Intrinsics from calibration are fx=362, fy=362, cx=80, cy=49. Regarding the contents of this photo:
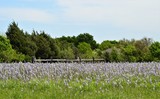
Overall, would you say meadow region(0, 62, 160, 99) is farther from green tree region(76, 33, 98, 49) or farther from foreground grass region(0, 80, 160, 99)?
green tree region(76, 33, 98, 49)

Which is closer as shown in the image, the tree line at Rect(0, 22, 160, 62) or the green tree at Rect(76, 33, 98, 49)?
the tree line at Rect(0, 22, 160, 62)

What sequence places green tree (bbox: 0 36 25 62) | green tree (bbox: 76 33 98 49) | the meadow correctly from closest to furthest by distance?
the meadow, green tree (bbox: 0 36 25 62), green tree (bbox: 76 33 98 49)

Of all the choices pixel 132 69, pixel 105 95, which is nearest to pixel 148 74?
pixel 132 69

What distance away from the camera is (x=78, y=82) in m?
10.0

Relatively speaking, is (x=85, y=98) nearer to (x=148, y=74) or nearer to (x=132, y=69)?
(x=148, y=74)

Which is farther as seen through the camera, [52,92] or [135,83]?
[135,83]

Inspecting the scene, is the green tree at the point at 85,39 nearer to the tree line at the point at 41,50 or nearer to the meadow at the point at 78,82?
the tree line at the point at 41,50

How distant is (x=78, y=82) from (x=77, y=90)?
1.08 meters

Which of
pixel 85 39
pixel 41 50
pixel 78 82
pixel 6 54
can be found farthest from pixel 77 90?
pixel 85 39

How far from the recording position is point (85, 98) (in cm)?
782

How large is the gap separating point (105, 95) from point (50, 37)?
3232 centimetres

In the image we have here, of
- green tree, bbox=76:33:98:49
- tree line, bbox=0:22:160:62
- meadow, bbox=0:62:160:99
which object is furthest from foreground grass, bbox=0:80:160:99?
green tree, bbox=76:33:98:49

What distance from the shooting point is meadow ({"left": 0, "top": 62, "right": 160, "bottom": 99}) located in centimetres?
834

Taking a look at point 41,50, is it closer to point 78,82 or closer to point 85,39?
point 78,82
